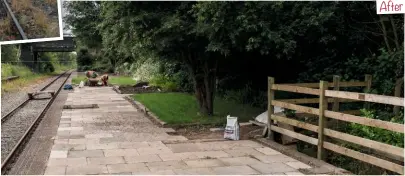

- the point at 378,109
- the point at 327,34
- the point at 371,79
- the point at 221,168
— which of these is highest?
the point at 327,34

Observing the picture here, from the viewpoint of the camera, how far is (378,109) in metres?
9.07

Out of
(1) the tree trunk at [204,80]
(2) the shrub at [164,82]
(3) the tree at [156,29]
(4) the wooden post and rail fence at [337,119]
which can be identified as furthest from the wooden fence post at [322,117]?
(2) the shrub at [164,82]

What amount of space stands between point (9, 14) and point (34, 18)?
0.30 metres

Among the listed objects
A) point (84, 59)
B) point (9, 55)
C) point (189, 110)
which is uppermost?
point (84, 59)

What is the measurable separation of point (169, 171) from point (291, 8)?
17.3 ft

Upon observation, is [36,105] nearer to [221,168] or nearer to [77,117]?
[77,117]

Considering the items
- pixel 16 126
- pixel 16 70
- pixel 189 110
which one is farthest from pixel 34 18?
pixel 16 70

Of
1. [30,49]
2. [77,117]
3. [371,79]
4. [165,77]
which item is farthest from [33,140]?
[30,49]

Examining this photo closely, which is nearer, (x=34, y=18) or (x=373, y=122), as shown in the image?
(x=34, y=18)

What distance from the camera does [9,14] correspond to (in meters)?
4.82

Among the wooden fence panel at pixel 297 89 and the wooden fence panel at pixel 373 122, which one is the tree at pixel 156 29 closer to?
the wooden fence panel at pixel 297 89

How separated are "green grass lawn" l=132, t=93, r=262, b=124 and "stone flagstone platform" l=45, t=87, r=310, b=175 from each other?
146cm

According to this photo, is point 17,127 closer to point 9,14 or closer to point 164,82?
point 9,14

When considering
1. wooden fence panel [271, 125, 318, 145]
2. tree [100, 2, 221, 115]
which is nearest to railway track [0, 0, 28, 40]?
wooden fence panel [271, 125, 318, 145]
